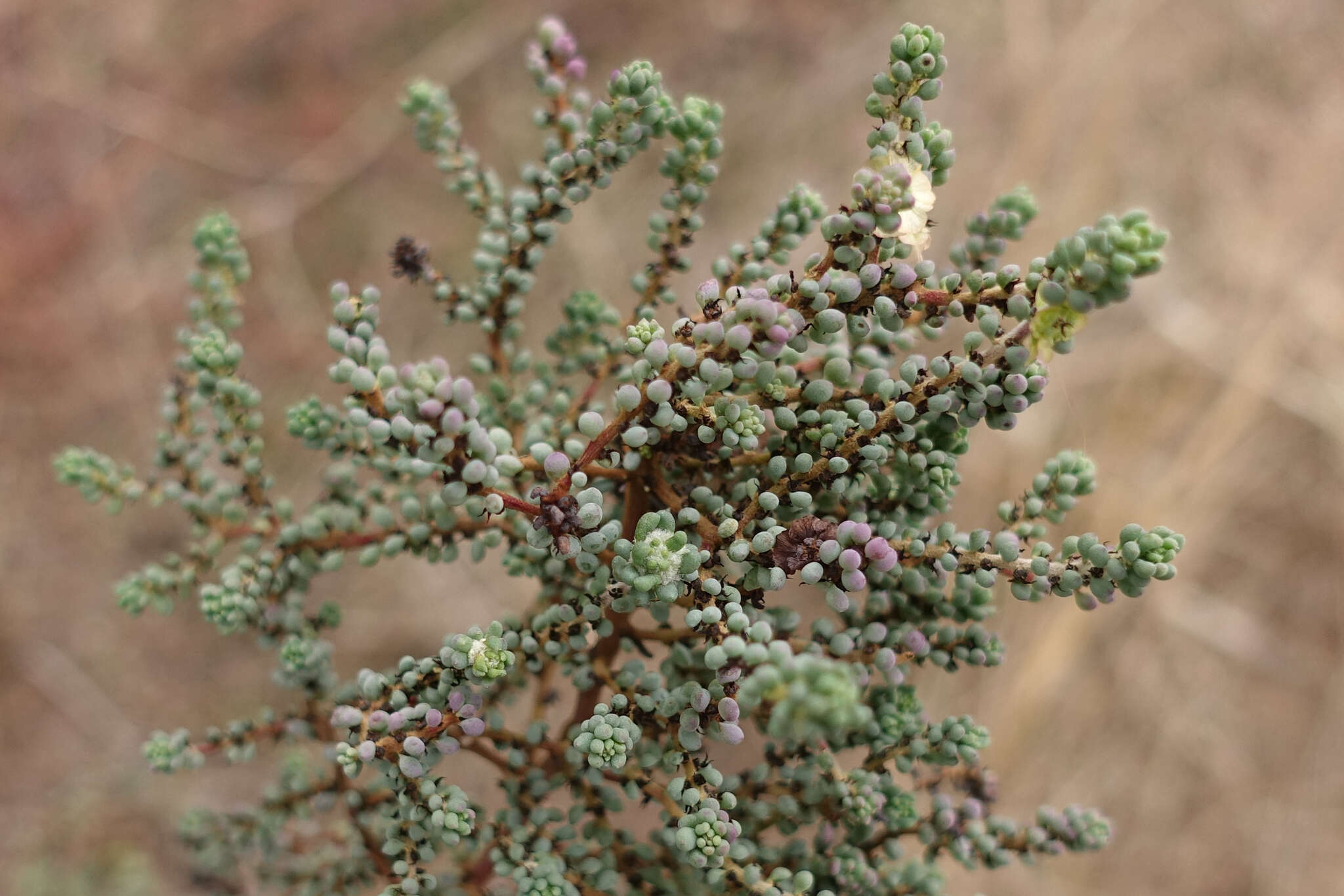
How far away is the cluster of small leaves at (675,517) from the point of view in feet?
2.02

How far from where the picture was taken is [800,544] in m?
0.64

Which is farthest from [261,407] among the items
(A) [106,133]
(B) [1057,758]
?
(B) [1057,758]

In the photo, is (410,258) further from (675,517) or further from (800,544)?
(800,544)

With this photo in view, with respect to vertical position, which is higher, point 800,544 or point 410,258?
point 410,258

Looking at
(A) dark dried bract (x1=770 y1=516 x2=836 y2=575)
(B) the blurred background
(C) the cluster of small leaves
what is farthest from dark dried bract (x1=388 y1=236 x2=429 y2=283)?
(B) the blurred background

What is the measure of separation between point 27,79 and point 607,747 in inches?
123

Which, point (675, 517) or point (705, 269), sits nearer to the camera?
point (675, 517)

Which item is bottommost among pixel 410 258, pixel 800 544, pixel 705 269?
pixel 800 544

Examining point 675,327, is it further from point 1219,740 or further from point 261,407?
point 1219,740

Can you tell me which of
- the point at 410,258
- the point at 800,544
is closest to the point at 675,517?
the point at 800,544

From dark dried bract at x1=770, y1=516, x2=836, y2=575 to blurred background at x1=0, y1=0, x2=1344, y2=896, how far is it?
1.60 metres

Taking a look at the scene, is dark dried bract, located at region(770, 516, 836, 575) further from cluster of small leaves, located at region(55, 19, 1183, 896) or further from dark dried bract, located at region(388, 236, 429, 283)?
dark dried bract, located at region(388, 236, 429, 283)

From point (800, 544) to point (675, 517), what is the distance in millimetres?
121

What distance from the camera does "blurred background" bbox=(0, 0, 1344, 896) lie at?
220 centimetres
